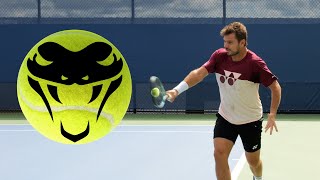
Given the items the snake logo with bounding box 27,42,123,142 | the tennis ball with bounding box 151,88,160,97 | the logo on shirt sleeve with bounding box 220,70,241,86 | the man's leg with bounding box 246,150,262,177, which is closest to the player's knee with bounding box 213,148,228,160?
the man's leg with bounding box 246,150,262,177

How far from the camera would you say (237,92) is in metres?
5.11

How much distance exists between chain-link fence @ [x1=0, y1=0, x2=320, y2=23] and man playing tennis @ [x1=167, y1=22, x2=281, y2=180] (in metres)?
8.64

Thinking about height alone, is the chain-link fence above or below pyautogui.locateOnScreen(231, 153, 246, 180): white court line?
above

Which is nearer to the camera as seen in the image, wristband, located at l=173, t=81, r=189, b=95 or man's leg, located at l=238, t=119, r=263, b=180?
wristband, located at l=173, t=81, r=189, b=95

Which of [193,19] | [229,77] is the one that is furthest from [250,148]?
[193,19]

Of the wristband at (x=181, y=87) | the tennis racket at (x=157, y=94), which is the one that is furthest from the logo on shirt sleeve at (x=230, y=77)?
the tennis racket at (x=157, y=94)

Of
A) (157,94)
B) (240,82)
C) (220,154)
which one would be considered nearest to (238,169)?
(220,154)

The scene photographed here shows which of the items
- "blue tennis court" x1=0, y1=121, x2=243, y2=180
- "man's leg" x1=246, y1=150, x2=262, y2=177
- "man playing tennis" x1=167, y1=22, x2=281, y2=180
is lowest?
"blue tennis court" x1=0, y1=121, x2=243, y2=180

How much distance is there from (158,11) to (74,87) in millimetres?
9569

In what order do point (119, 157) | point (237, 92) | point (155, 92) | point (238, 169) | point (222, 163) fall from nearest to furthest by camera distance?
1. point (155, 92)
2. point (222, 163)
3. point (237, 92)
4. point (238, 169)
5. point (119, 157)

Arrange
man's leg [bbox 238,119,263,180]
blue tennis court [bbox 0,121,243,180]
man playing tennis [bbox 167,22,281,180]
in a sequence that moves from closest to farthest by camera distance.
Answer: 1. man playing tennis [bbox 167,22,281,180]
2. man's leg [bbox 238,119,263,180]
3. blue tennis court [bbox 0,121,243,180]

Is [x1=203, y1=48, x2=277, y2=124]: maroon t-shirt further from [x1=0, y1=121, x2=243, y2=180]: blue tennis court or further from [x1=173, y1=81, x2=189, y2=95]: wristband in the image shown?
[x1=0, y1=121, x2=243, y2=180]: blue tennis court

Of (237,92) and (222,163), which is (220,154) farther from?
(237,92)

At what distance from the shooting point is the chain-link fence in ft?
44.9
